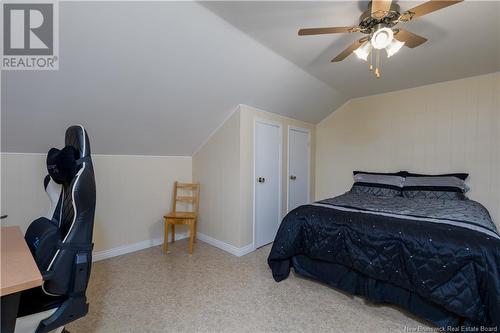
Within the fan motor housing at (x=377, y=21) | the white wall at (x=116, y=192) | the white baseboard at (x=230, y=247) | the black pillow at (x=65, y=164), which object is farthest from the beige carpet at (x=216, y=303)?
the fan motor housing at (x=377, y=21)

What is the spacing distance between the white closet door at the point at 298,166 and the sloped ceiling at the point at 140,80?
99cm

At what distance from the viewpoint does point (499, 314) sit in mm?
1380

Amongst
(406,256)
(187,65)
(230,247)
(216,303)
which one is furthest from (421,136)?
(216,303)

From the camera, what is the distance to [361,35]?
2178mm

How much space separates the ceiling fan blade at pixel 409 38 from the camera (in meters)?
1.61

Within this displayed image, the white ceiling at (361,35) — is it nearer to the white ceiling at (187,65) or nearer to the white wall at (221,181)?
the white ceiling at (187,65)

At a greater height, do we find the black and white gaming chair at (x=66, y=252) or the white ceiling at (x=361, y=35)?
the white ceiling at (x=361, y=35)

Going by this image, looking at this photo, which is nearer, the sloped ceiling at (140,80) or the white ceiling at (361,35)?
the sloped ceiling at (140,80)

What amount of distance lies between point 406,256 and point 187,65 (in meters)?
2.40

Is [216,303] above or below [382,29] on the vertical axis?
below

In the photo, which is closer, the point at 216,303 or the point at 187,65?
the point at 216,303

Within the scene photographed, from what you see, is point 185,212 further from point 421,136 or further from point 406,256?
point 421,136

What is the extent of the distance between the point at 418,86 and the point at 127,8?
12.4 ft

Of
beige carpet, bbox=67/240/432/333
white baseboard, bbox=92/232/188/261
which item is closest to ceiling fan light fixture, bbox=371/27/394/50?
beige carpet, bbox=67/240/432/333
